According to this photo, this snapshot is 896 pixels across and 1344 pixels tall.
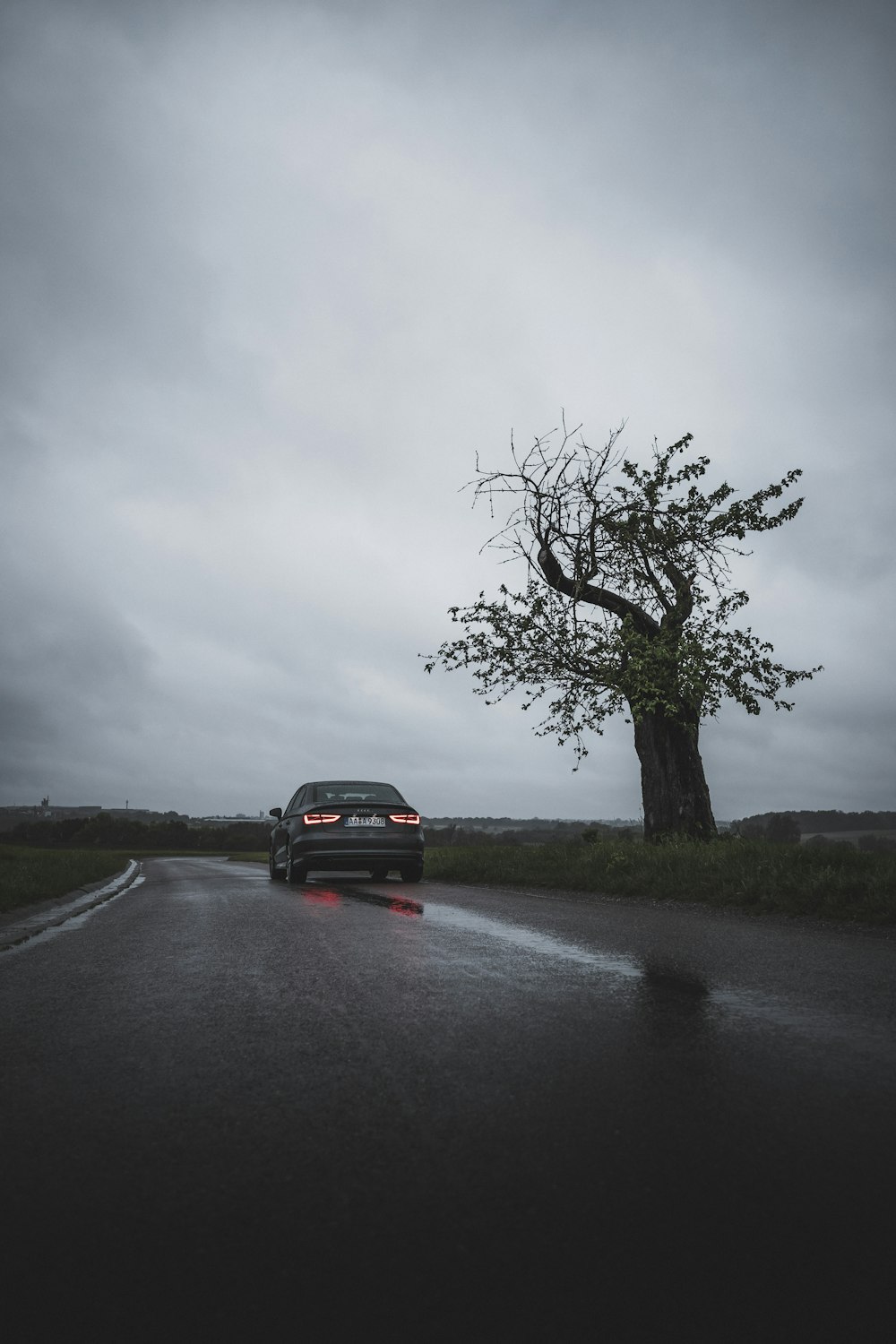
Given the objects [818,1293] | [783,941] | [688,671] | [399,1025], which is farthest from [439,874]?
[818,1293]

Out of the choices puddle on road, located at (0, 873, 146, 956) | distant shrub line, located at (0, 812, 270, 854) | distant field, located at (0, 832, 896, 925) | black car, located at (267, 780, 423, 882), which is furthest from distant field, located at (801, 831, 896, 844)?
distant shrub line, located at (0, 812, 270, 854)

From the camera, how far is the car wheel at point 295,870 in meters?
13.6

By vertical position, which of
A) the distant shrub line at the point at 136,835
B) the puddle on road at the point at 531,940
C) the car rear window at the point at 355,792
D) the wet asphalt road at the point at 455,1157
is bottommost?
the wet asphalt road at the point at 455,1157

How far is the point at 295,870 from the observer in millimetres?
13750

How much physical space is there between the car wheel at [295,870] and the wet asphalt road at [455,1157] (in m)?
8.89

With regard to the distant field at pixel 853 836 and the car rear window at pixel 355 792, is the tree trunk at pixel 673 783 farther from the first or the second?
the car rear window at pixel 355 792

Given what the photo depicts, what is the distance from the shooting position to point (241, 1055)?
10.8ft

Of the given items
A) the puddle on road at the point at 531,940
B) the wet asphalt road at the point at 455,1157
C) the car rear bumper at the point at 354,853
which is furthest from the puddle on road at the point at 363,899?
the wet asphalt road at the point at 455,1157

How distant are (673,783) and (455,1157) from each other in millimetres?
13670

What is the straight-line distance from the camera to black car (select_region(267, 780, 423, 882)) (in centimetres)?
1336

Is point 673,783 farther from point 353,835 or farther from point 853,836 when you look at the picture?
point 353,835

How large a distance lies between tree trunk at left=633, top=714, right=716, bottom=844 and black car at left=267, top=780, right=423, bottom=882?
14.8ft

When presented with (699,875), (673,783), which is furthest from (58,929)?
(673,783)

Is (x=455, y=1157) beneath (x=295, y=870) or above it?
beneath
